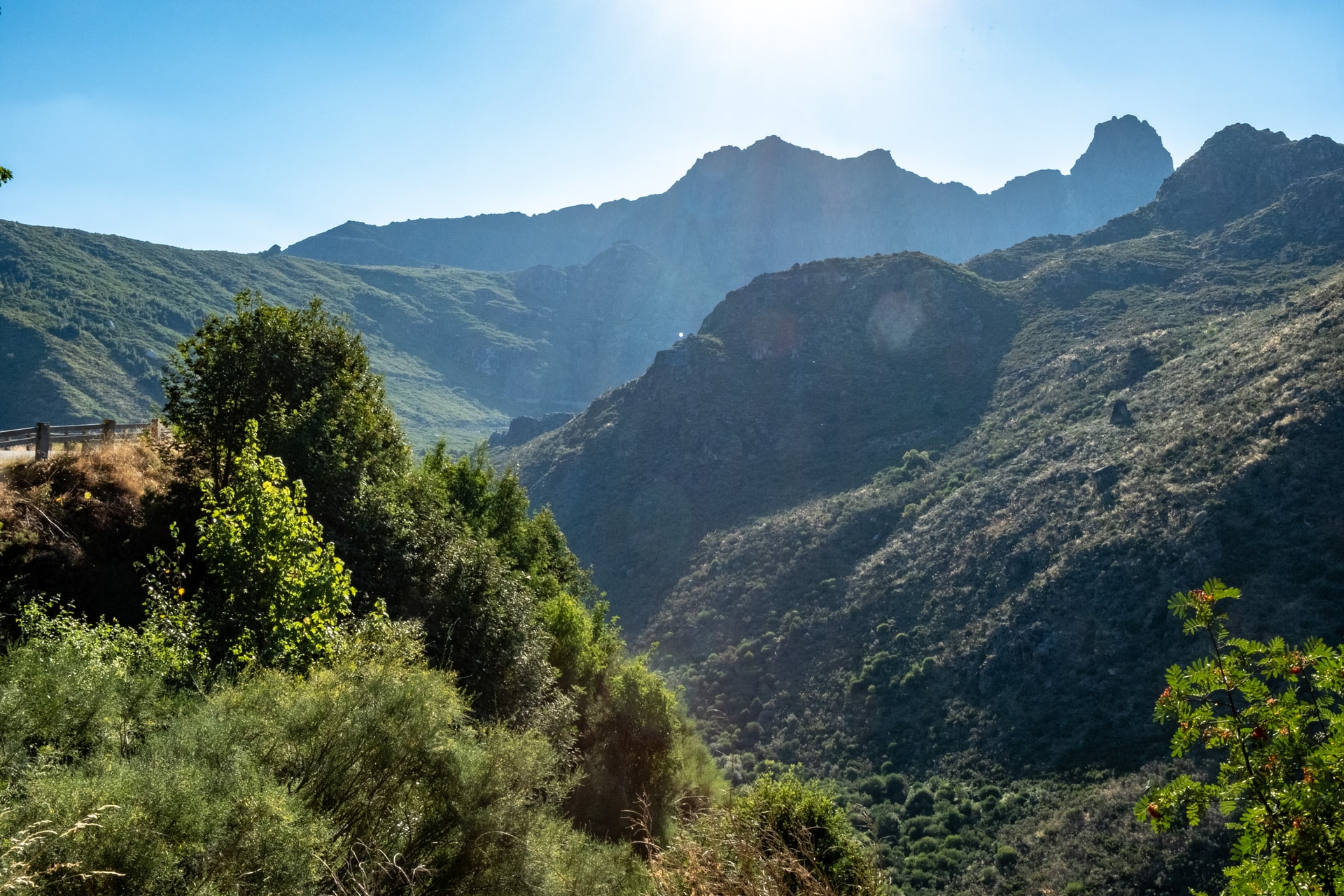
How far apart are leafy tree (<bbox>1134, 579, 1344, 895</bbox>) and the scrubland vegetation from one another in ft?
11.2

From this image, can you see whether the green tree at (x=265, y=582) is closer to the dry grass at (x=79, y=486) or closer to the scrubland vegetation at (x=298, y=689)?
the scrubland vegetation at (x=298, y=689)

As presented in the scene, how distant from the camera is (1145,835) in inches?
1163

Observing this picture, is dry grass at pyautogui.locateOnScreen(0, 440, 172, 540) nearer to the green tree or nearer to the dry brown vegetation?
the dry brown vegetation

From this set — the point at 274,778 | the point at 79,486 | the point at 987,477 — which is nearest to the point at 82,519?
the point at 79,486

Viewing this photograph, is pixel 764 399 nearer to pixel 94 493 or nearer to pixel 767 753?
pixel 767 753

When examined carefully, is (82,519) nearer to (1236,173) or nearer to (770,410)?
(770,410)

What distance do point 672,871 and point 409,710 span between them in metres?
3.15

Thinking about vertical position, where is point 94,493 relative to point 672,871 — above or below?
above

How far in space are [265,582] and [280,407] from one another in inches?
237

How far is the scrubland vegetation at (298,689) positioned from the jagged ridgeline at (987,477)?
87.5 feet

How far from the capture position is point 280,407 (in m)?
15.0

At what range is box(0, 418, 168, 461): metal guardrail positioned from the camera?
1486cm

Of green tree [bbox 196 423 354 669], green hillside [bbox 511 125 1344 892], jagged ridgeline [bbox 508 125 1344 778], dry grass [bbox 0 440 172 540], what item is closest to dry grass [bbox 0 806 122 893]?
green tree [bbox 196 423 354 669]

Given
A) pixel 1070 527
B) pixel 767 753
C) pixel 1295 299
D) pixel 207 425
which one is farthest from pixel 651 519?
Answer: pixel 207 425
